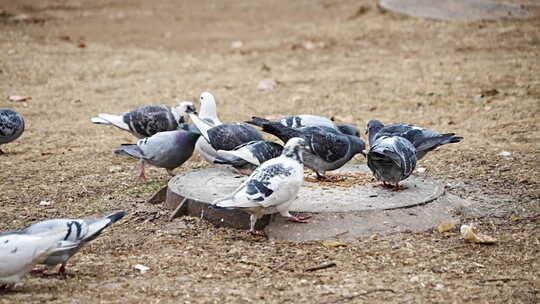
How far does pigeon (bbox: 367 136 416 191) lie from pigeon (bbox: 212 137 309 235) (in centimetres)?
62

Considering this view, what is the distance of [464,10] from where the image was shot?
12695 millimetres

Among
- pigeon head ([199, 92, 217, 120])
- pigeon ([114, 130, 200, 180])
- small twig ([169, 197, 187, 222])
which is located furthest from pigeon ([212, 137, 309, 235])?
pigeon head ([199, 92, 217, 120])

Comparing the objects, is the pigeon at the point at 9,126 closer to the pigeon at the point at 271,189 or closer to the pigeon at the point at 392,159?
the pigeon at the point at 271,189

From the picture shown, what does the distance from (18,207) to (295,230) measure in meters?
2.25

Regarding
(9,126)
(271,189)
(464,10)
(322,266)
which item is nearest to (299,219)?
(271,189)

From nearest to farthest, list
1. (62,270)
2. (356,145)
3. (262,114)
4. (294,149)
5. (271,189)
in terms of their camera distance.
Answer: (62,270) → (271,189) → (294,149) → (356,145) → (262,114)

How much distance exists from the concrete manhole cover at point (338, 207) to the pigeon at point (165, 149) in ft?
1.60

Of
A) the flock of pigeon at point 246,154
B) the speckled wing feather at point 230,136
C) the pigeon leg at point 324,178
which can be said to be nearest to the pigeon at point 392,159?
the flock of pigeon at point 246,154

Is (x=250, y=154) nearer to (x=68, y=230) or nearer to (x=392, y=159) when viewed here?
(x=392, y=159)

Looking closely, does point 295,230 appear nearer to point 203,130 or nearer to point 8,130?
point 203,130

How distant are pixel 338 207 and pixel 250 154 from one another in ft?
2.49

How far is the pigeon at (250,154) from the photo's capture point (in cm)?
535

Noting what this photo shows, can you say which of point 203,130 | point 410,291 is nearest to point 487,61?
point 203,130

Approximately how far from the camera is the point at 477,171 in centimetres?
641
